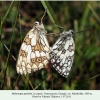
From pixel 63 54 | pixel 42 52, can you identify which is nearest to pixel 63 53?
pixel 63 54

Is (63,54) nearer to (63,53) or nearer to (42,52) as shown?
(63,53)

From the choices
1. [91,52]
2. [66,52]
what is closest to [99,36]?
[91,52]

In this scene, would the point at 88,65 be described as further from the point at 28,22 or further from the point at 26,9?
the point at 26,9
